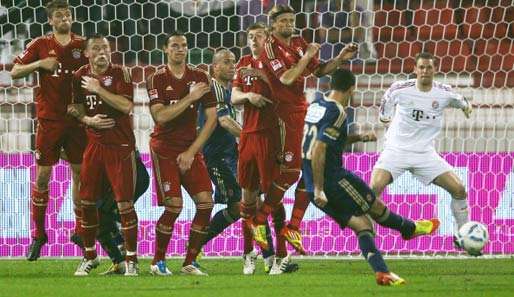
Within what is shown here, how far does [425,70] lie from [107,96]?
9.30 feet

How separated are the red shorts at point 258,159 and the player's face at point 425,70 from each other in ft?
4.74

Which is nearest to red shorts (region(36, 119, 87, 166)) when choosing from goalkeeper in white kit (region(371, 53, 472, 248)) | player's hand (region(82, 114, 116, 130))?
player's hand (region(82, 114, 116, 130))

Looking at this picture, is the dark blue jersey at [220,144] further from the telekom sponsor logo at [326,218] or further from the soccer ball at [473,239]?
the soccer ball at [473,239]

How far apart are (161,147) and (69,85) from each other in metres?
1.10

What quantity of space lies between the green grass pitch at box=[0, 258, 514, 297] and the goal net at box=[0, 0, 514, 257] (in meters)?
0.72

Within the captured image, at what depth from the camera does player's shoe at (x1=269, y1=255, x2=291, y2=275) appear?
33.4 ft

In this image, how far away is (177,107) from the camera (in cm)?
967

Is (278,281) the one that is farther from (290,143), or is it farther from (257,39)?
(257,39)

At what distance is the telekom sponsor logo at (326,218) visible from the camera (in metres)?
A: 12.1

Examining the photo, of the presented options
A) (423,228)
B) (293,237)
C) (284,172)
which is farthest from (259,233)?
(423,228)

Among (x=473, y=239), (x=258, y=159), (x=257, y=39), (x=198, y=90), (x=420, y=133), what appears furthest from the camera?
(x=420, y=133)

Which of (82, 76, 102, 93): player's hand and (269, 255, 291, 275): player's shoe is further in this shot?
(269, 255, 291, 275): player's shoe

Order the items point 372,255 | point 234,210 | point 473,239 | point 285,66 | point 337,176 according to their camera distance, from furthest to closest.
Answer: point 234,210 → point 285,66 → point 473,239 → point 337,176 → point 372,255

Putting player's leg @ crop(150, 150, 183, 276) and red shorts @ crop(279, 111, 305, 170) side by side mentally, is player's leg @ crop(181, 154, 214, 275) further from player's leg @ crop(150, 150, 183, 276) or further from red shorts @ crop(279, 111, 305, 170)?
red shorts @ crop(279, 111, 305, 170)
